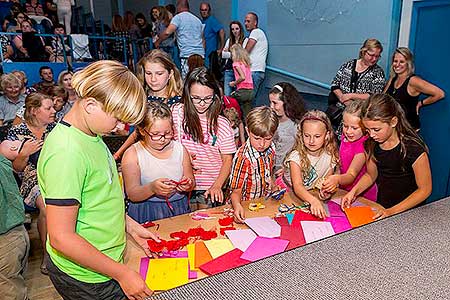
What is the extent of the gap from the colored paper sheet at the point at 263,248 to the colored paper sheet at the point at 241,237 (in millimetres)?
22

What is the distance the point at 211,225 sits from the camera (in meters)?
1.65

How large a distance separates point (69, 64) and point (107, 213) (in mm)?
6223

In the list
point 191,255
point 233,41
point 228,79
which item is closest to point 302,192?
point 191,255

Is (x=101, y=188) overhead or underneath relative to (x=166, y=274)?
overhead

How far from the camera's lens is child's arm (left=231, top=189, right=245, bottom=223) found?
5.50 feet

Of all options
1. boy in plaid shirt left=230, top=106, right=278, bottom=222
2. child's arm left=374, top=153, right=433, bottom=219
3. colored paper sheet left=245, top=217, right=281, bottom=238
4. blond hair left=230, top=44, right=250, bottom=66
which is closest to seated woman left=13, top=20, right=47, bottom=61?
blond hair left=230, top=44, right=250, bottom=66

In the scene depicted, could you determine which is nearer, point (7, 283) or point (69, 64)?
point (7, 283)

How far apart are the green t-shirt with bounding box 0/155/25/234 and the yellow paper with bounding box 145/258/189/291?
0.82 meters

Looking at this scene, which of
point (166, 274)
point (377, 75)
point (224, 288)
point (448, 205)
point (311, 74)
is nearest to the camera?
point (224, 288)

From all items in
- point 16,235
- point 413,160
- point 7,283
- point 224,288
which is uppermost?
point 224,288

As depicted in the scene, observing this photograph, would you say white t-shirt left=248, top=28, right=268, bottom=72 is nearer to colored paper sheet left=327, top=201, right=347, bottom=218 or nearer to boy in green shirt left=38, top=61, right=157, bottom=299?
colored paper sheet left=327, top=201, right=347, bottom=218

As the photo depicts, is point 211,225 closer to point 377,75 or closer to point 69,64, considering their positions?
point 377,75

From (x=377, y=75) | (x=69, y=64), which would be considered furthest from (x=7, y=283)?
(x=69, y=64)

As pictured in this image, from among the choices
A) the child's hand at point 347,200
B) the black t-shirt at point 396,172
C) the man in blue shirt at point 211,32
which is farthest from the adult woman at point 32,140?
the man in blue shirt at point 211,32
